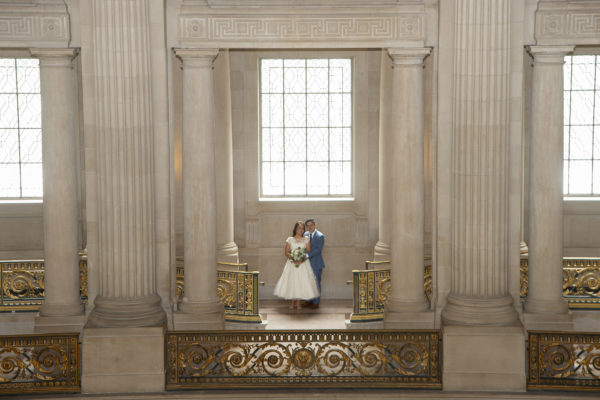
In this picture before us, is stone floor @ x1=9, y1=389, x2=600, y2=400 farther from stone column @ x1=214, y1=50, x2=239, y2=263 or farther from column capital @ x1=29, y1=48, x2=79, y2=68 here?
stone column @ x1=214, y1=50, x2=239, y2=263

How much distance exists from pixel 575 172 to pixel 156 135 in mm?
10463

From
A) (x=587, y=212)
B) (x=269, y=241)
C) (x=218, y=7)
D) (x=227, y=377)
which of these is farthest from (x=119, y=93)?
(x=587, y=212)

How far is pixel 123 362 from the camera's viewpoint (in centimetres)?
1240

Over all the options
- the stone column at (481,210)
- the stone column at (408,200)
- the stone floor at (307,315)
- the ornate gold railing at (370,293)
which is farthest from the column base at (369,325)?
the stone column at (481,210)

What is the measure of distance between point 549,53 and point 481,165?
2014 millimetres

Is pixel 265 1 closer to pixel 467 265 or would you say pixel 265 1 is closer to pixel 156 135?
pixel 156 135

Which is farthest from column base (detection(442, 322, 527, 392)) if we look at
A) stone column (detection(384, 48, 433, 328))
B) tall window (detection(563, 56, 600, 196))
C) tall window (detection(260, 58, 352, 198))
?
tall window (detection(563, 56, 600, 196))

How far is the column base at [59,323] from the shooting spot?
13.7m

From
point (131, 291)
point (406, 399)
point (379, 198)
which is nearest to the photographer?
point (406, 399)

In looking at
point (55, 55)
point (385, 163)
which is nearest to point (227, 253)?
point (385, 163)

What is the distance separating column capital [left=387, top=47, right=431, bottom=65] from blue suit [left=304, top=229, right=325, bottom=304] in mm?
4869

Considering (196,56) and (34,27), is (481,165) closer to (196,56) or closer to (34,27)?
(196,56)

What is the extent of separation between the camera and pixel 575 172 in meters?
19.5

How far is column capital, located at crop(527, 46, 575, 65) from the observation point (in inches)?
512
